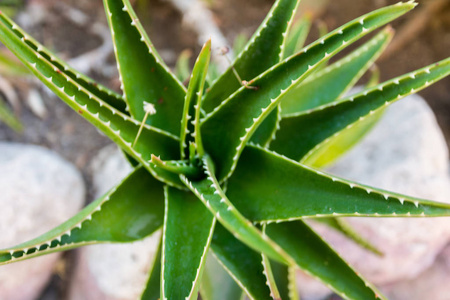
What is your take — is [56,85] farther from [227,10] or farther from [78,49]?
[227,10]

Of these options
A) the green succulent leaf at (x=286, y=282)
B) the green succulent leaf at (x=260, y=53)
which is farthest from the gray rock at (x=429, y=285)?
the green succulent leaf at (x=260, y=53)

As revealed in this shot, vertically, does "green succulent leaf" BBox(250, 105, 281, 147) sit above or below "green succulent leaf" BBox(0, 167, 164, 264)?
below

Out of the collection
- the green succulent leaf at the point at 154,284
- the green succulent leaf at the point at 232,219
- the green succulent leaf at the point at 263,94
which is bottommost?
the green succulent leaf at the point at 154,284

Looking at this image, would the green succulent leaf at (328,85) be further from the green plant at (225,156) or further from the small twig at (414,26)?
the small twig at (414,26)

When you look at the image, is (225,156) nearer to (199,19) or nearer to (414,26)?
(199,19)

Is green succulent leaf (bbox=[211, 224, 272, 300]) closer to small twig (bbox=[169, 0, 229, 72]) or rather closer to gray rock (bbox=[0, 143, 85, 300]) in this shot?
gray rock (bbox=[0, 143, 85, 300])

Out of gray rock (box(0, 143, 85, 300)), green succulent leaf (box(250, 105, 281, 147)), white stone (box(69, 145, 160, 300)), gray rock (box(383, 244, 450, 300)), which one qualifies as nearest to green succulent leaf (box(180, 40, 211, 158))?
green succulent leaf (box(250, 105, 281, 147))

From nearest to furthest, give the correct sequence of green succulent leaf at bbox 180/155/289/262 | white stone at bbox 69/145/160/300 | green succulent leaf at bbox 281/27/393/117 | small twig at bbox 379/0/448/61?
1. green succulent leaf at bbox 180/155/289/262
2. green succulent leaf at bbox 281/27/393/117
3. white stone at bbox 69/145/160/300
4. small twig at bbox 379/0/448/61
